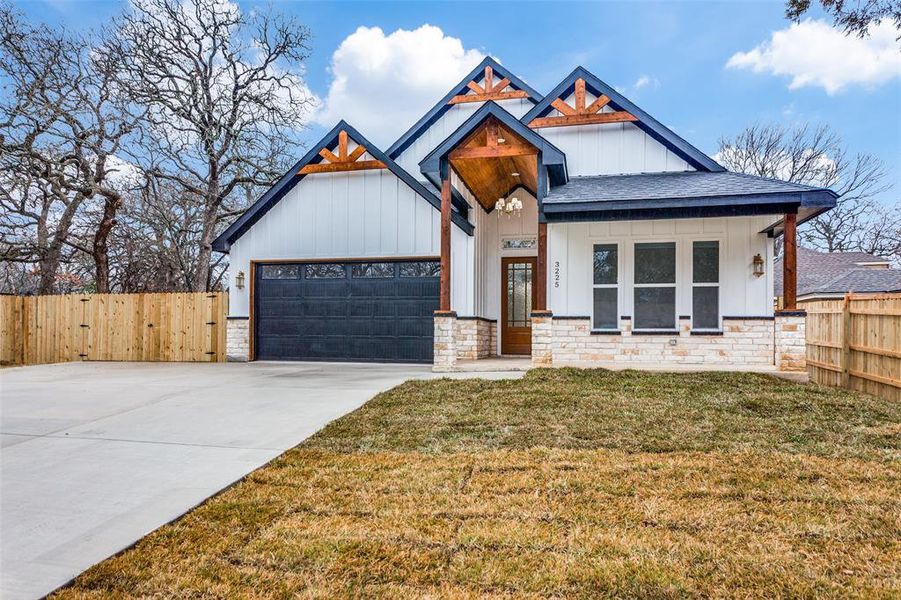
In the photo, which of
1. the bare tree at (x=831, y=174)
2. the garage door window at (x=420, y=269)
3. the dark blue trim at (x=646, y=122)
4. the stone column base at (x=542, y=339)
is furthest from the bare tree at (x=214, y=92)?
the bare tree at (x=831, y=174)

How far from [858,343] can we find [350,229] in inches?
357

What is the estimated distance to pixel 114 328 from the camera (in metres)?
12.2

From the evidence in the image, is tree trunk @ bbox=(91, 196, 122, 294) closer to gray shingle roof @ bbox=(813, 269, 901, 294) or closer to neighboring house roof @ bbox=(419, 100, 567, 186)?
neighboring house roof @ bbox=(419, 100, 567, 186)

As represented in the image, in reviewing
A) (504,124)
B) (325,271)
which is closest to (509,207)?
(504,124)

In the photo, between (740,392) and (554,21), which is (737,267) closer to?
(740,392)

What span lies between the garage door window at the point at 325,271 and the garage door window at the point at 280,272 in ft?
0.80

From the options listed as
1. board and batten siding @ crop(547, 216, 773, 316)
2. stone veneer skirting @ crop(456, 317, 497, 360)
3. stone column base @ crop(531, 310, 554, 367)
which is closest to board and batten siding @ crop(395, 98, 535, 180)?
board and batten siding @ crop(547, 216, 773, 316)

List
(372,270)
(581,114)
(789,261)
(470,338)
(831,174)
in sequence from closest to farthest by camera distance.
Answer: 1. (789,261)
2. (470,338)
3. (581,114)
4. (372,270)
5. (831,174)

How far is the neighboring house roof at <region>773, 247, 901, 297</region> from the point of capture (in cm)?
1697

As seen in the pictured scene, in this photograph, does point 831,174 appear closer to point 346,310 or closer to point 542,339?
point 542,339

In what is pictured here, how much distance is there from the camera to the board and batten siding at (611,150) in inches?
416

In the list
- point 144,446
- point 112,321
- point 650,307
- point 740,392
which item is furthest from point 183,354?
point 740,392

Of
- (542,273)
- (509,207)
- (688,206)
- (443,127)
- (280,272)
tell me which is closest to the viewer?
(688,206)

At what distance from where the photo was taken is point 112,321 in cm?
1223
